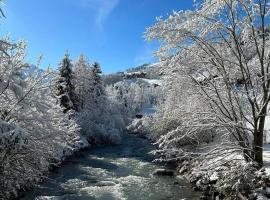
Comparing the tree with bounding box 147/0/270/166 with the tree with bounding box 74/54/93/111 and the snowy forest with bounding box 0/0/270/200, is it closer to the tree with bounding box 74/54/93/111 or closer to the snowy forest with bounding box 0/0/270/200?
the snowy forest with bounding box 0/0/270/200

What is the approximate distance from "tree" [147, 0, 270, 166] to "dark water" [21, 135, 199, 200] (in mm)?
6374

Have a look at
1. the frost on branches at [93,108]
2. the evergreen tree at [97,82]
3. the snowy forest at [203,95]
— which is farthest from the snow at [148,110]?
the snowy forest at [203,95]

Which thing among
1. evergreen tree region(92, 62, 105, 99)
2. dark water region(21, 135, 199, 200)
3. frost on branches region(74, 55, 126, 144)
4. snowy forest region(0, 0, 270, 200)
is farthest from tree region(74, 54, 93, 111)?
snowy forest region(0, 0, 270, 200)

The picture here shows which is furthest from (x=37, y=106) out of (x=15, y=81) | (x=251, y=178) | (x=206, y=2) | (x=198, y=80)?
(x=251, y=178)

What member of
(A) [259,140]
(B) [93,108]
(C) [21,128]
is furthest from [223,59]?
(B) [93,108]

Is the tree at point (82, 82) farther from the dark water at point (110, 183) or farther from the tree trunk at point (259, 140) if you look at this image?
the tree trunk at point (259, 140)

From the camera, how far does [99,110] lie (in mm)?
49156

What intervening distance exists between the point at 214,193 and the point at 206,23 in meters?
8.06

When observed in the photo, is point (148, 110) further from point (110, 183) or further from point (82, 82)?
point (110, 183)

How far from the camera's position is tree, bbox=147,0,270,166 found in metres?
11.7

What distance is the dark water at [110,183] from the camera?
18.5 m

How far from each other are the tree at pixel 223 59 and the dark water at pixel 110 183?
251 inches

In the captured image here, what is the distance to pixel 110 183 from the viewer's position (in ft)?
72.0

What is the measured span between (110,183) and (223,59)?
13077 mm
